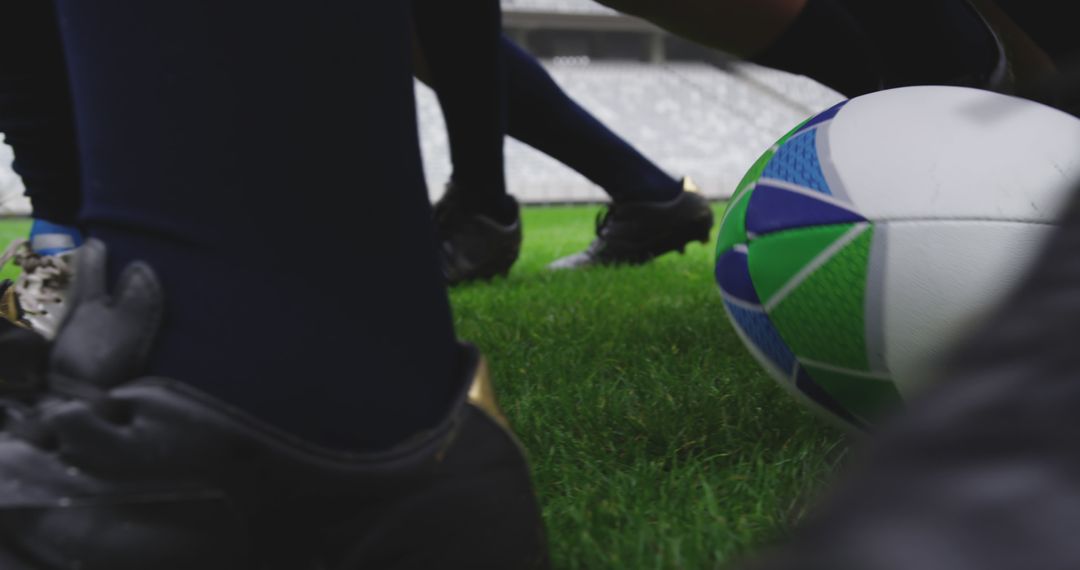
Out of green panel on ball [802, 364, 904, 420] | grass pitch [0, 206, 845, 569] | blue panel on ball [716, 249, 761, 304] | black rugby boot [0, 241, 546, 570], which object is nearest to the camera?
black rugby boot [0, 241, 546, 570]

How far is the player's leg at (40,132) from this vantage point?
1.28 m

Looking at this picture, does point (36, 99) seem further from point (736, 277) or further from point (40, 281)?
point (736, 277)

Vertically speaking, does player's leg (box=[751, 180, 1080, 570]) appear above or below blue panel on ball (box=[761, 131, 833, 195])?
above

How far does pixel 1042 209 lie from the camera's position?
828 mm

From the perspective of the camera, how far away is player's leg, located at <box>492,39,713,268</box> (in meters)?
2.47

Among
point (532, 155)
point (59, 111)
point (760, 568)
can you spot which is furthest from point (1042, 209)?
point (532, 155)

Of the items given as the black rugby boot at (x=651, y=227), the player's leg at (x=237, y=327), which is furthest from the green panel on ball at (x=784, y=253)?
the black rugby boot at (x=651, y=227)

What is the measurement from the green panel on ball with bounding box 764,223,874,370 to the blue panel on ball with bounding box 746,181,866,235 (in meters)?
0.03

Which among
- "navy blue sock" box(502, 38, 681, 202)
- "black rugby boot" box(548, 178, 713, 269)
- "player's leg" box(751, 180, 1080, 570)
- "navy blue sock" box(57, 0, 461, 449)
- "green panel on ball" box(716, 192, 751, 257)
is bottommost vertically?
"black rugby boot" box(548, 178, 713, 269)

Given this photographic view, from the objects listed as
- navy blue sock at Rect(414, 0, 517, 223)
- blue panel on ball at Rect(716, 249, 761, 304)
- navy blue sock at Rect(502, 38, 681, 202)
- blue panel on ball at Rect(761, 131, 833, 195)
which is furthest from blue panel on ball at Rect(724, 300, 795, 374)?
navy blue sock at Rect(502, 38, 681, 202)

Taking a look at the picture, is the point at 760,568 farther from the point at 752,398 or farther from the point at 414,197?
the point at 752,398

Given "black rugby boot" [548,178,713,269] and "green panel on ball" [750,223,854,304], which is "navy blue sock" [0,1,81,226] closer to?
"green panel on ball" [750,223,854,304]

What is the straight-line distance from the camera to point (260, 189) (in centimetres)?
54

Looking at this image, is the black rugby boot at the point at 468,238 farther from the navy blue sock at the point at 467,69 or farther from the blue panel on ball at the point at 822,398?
the blue panel on ball at the point at 822,398
